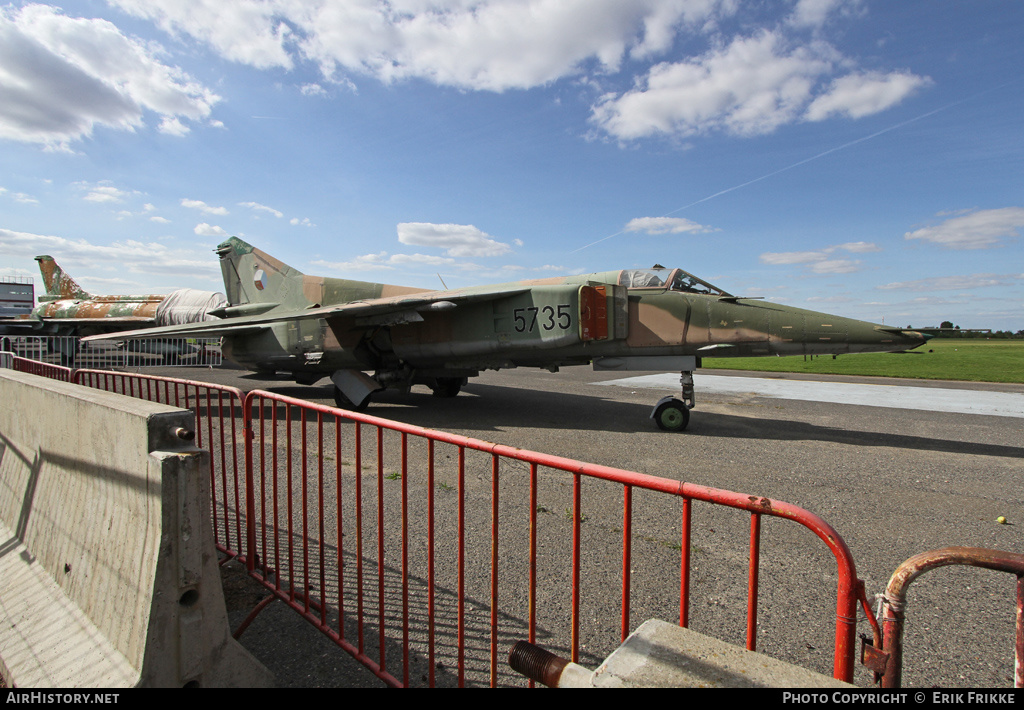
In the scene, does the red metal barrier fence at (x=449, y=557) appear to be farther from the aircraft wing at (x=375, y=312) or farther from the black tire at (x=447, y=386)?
A: the black tire at (x=447, y=386)

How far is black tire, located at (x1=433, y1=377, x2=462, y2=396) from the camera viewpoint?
1182 cm

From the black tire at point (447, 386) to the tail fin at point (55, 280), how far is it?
29.7m

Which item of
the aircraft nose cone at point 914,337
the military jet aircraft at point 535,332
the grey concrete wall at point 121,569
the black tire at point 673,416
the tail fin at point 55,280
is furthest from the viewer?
the tail fin at point 55,280

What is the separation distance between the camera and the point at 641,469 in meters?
5.64

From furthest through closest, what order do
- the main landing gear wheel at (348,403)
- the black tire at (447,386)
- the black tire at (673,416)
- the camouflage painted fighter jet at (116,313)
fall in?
the camouflage painted fighter jet at (116,313)
the black tire at (447,386)
the main landing gear wheel at (348,403)
the black tire at (673,416)

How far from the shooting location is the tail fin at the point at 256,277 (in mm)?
11656

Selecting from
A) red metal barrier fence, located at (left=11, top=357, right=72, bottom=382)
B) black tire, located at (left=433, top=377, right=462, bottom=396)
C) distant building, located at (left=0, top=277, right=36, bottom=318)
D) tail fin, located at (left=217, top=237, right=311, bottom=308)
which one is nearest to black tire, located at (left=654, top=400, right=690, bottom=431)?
black tire, located at (left=433, top=377, right=462, bottom=396)

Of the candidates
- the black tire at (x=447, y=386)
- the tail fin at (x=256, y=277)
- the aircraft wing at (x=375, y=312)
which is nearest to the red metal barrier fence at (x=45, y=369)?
the aircraft wing at (x=375, y=312)

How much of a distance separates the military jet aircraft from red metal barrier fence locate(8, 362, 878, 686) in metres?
3.89

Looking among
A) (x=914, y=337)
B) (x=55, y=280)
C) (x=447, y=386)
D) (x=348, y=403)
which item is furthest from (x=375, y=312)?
(x=55, y=280)

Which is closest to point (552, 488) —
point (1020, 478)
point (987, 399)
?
point (1020, 478)

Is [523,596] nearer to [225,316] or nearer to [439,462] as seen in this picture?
[439,462]

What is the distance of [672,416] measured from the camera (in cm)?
789

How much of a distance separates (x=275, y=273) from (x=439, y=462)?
8.67 metres
